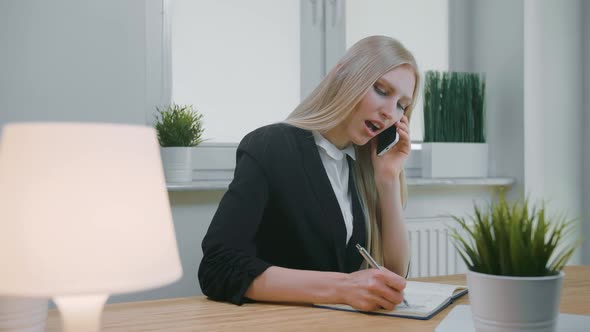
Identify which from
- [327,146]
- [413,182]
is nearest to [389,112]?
[327,146]

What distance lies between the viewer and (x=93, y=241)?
501 mm

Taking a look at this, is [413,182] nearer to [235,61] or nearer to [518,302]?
[235,61]

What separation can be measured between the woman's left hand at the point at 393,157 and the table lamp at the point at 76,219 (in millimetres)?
1182

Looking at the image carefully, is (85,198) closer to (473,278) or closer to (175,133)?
(473,278)

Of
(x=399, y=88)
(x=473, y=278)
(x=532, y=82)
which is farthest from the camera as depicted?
(x=532, y=82)

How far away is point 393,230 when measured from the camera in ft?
5.34

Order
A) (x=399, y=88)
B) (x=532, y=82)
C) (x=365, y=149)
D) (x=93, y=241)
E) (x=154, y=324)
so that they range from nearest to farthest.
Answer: (x=93, y=241), (x=154, y=324), (x=399, y=88), (x=365, y=149), (x=532, y=82)

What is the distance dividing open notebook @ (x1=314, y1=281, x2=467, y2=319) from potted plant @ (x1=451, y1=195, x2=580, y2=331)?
0.94ft

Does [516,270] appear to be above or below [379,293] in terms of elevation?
above

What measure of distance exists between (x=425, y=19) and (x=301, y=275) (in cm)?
189

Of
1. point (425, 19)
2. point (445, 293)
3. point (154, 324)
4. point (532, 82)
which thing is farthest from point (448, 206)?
point (154, 324)

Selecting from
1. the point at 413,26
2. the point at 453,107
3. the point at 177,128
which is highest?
the point at 413,26

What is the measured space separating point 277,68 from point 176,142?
59 cm

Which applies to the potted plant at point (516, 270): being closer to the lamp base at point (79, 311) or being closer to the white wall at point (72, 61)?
the lamp base at point (79, 311)
